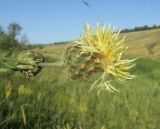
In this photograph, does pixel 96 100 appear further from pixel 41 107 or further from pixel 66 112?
pixel 41 107

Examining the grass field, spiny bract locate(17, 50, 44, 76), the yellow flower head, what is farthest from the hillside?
spiny bract locate(17, 50, 44, 76)

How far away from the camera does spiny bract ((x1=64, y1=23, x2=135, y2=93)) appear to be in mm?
1157

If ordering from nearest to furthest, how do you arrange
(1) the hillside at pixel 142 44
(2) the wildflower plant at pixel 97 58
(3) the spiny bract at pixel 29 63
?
(3) the spiny bract at pixel 29 63 → (2) the wildflower plant at pixel 97 58 → (1) the hillside at pixel 142 44

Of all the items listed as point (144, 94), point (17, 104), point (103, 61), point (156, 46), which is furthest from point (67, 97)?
point (156, 46)

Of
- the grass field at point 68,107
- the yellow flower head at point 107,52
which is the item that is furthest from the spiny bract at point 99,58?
the grass field at point 68,107

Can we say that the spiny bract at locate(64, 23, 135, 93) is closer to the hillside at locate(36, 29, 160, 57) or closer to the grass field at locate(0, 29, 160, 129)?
the grass field at locate(0, 29, 160, 129)

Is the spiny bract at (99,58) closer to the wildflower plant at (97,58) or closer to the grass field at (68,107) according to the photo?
the wildflower plant at (97,58)

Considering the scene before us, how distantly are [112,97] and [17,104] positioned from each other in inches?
75.1

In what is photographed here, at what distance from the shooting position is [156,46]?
2108cm

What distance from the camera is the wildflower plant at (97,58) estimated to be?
1144 mm

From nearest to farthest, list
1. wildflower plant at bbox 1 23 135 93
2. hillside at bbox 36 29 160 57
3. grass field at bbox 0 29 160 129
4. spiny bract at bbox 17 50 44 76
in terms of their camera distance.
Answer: spiny bract at bbox 17 50 44 76, wildflower plant at bbox 1 23 135 93, grass field at bbox 0 29 160 129, hillside at bbox 36 29 160 57

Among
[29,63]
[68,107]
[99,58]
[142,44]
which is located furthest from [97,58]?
[142,44]

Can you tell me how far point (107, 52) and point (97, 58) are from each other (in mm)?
46

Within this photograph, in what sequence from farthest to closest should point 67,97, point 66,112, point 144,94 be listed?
point 144,94 < point 67,97 < point 66,112
